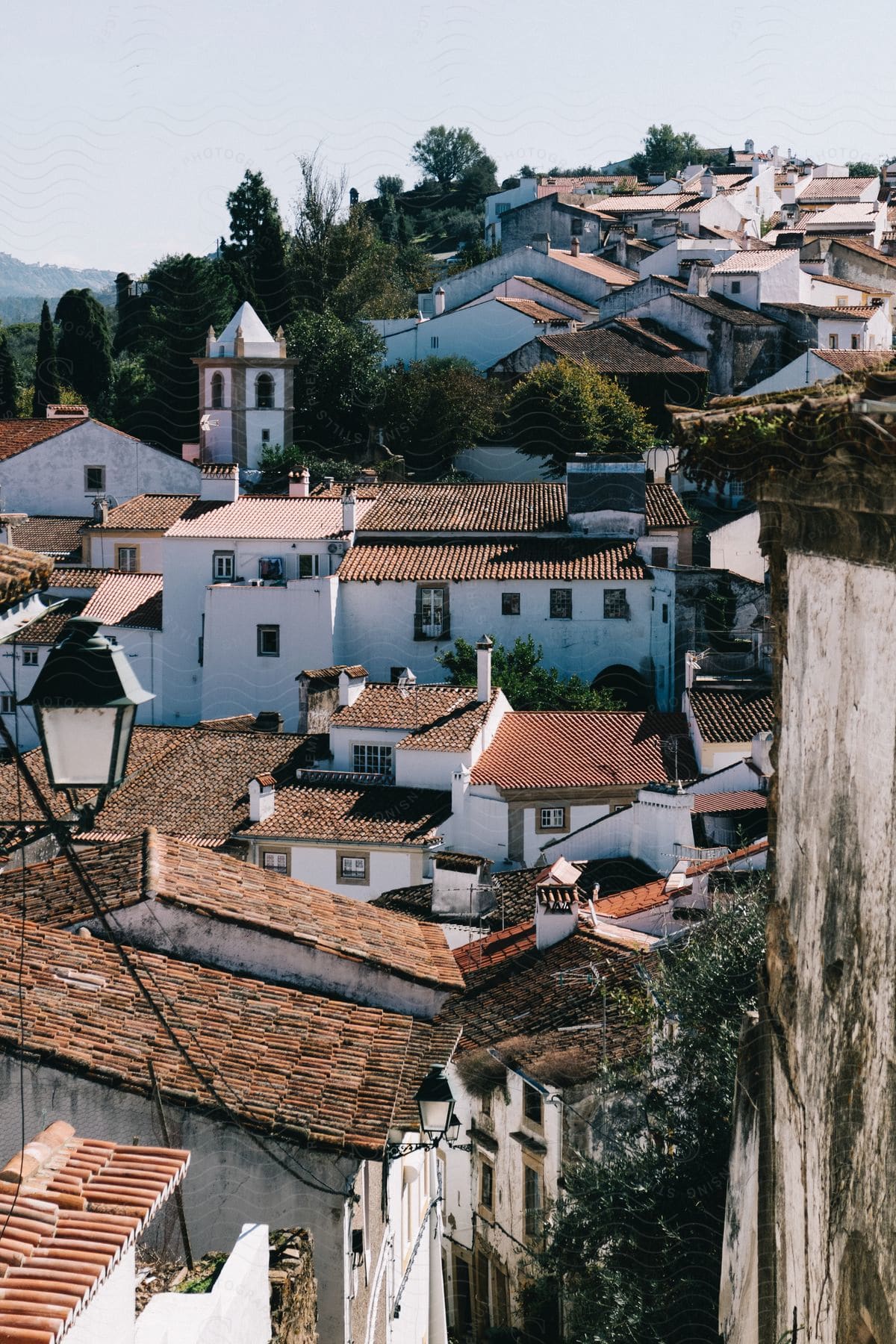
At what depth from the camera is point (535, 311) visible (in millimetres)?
41500

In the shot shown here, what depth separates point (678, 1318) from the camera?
746 cm

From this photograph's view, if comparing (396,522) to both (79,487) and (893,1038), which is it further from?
(893,1038)

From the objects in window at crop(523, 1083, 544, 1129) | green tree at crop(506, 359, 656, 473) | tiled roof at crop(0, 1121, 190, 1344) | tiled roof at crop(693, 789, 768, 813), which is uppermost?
green tree at crop(506, 359, 656, 473)

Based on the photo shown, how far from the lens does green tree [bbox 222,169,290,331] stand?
43.8 meters

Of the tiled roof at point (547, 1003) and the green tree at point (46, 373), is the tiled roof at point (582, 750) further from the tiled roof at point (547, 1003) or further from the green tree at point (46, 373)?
the green tree at point (46, 373)

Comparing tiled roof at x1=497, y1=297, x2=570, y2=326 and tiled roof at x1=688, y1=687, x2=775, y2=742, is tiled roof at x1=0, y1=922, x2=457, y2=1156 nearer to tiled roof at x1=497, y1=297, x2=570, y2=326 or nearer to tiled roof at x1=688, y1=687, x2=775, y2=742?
tiled roof at x1=688, y1=687, x2=775, y2=742

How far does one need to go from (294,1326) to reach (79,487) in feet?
104

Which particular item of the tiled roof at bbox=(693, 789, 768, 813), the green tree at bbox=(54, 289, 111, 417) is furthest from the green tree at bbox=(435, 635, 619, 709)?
the green tree at bbox=(54, 289, 111, 417)

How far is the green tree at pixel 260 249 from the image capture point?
4381 centimetres

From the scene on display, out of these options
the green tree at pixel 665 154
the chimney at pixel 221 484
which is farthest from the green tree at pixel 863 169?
the chimney at pixel 221 484

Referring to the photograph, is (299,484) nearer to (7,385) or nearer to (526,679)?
(526,679)

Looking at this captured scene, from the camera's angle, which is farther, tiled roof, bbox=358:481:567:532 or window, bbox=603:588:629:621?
tiled roof, bbox=358:481:567:532

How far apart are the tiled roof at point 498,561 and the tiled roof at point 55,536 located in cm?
729

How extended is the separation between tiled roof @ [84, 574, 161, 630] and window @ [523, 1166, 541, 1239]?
64.6ft
